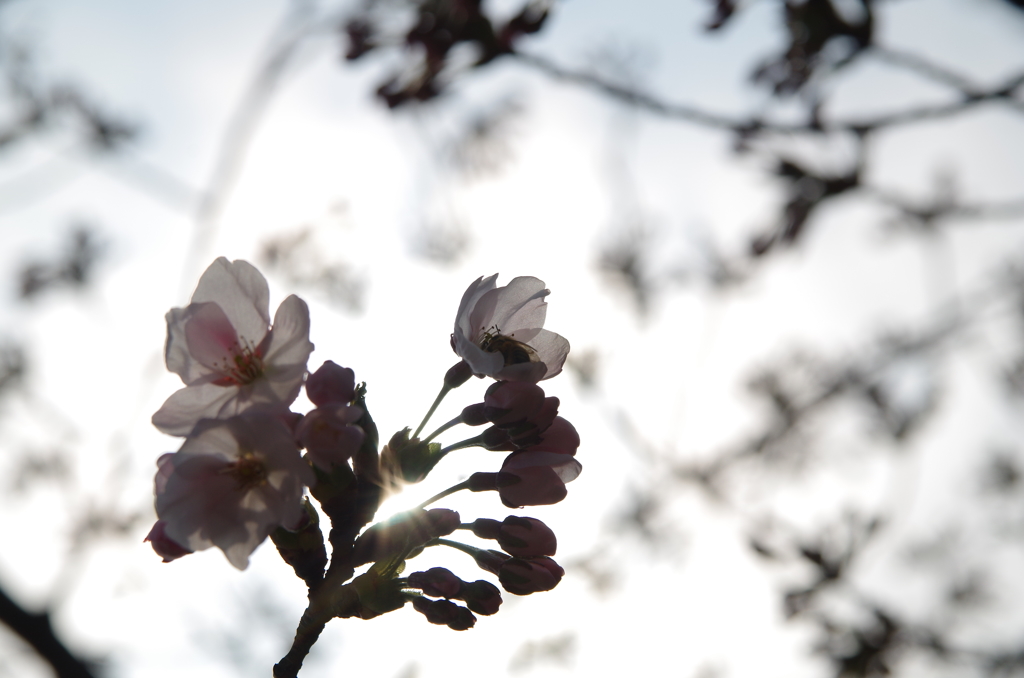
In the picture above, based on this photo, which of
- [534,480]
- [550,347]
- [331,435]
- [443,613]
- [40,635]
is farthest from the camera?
[40,635]

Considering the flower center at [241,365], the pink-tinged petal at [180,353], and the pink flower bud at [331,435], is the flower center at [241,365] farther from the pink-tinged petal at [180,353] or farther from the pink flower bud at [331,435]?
the pink flower bud at [331,435]

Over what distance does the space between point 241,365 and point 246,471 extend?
0.25 meters

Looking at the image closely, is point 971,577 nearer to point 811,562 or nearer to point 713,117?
point 811,562

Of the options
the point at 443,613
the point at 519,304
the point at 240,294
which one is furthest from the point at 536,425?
the point at 240,294

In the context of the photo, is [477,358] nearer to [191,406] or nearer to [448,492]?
[448,492]

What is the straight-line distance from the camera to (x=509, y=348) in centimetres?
134

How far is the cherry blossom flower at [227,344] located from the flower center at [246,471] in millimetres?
102

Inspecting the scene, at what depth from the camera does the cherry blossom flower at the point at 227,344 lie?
3.84ft

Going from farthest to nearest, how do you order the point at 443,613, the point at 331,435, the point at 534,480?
the point at 534,480
the point at 443,613
the point at 331,435

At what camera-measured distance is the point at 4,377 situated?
6.44 m

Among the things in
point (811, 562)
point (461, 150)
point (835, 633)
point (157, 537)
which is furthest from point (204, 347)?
point (835, 633)

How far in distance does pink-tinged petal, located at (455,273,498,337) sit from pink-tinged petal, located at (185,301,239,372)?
1.48 ft

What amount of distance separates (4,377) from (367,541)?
23.5 ft

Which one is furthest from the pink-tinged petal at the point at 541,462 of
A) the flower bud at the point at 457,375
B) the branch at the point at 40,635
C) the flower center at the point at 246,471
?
the branch at the point at 40,635
